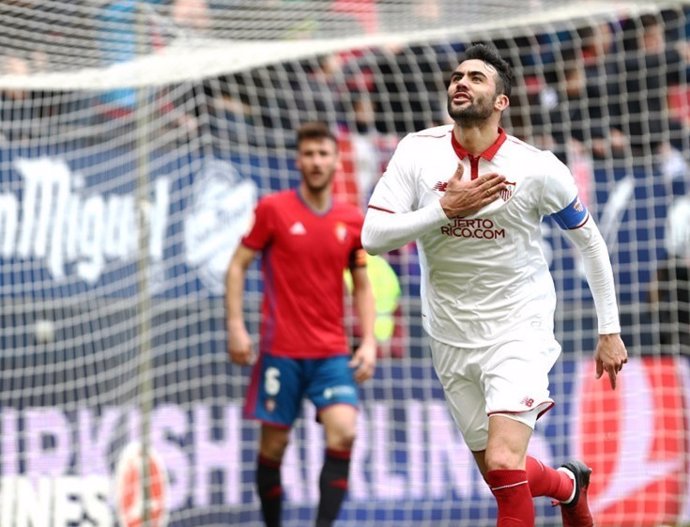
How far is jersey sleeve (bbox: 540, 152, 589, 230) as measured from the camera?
5359 mm

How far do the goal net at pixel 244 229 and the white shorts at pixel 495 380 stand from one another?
2791mm

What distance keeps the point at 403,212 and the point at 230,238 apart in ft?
11.2

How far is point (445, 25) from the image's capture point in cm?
924

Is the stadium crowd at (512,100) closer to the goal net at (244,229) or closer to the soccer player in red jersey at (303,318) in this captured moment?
the goal net at (244,229)

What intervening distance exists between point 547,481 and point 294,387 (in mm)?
1987

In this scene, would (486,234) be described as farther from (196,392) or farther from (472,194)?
(196,392)

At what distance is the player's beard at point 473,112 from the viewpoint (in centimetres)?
532

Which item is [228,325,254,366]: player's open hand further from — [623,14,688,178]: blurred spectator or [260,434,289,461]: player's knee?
[623,14,688,178]: blurred spectator

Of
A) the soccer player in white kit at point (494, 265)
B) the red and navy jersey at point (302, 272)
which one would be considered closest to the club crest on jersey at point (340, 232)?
the red and navy jersey at point (302, 272)

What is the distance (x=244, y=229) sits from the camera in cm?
872

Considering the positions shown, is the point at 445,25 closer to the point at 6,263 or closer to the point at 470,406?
the point at 6,263

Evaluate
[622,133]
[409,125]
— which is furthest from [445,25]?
[622,133]

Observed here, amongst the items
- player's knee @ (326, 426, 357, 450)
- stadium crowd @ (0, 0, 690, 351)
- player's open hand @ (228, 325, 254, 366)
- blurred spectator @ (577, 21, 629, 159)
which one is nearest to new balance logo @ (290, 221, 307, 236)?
player's open hand @ (228, 325, 254, 366)

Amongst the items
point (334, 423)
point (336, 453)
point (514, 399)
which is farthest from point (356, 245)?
point (514, 399)
